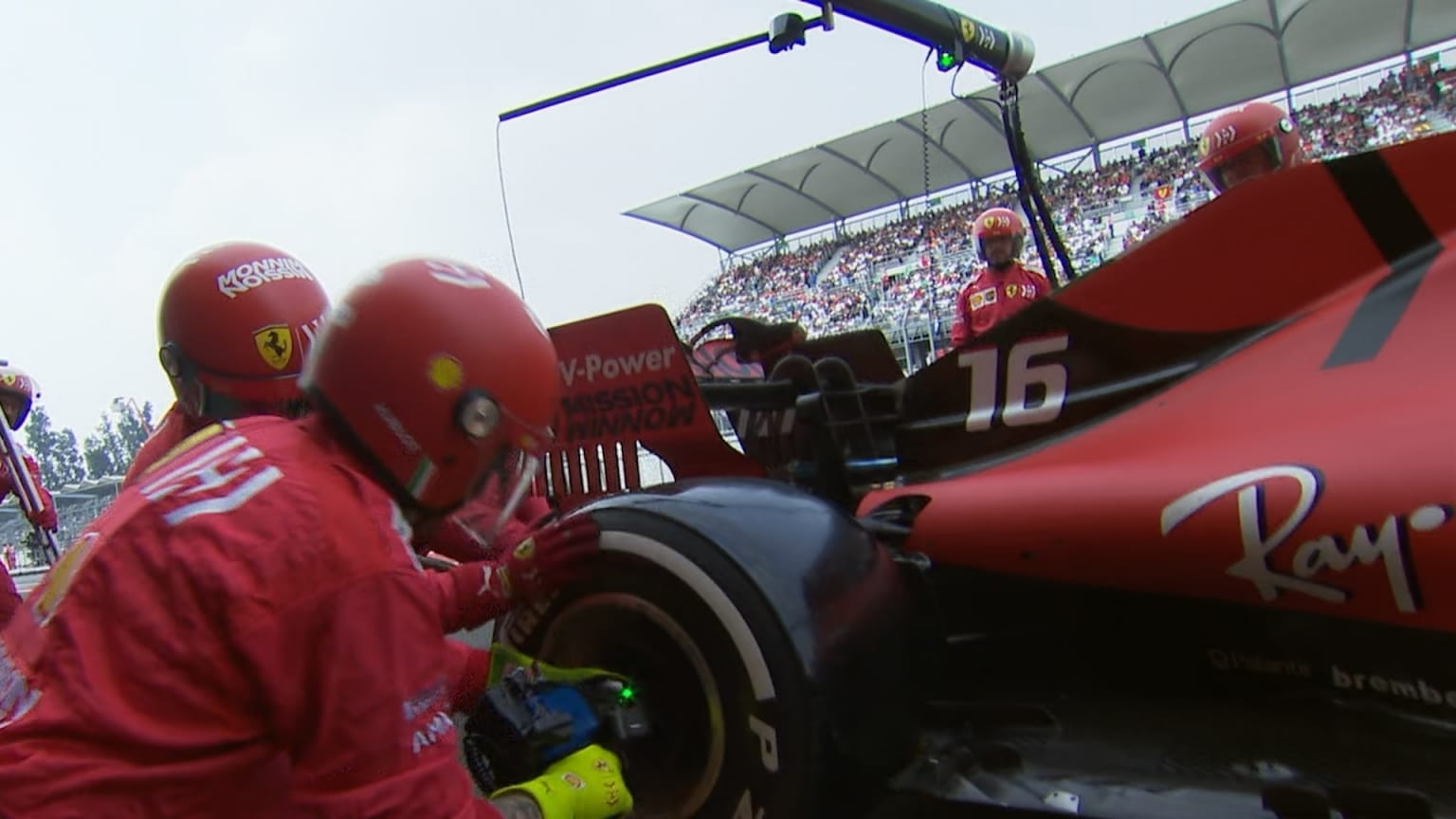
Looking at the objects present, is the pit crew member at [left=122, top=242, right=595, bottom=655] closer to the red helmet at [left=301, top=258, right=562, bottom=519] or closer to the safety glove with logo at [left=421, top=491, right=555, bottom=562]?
the safety glove with logo at [left=421, top=491, right=555, bottom=562]

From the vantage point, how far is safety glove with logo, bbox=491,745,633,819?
53.5 inches

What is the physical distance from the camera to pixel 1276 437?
1658mm

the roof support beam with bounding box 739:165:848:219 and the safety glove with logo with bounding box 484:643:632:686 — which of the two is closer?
the safety glove with logo with bounding box 484:643:632:686

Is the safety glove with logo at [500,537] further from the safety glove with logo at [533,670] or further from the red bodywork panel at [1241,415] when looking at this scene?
the red bodywork panel at [1241,415]

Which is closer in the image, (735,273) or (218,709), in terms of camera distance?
(218,709)

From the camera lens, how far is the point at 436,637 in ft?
3.79

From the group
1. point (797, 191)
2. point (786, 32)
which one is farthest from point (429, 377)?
point (797, 191)

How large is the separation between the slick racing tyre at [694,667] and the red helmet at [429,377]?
479 millimetres

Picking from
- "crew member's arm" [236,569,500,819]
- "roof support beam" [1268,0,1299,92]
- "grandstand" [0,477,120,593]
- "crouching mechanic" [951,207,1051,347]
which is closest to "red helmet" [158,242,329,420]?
"crew member's arm" [236,569,500,819]

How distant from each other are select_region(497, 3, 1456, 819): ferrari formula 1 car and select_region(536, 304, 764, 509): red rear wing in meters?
0.57

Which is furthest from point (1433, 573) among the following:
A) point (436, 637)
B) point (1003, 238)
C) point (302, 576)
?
point (1003, 238)

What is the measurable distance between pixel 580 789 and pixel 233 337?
1.57 meters

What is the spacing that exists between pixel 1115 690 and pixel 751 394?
1.28 m

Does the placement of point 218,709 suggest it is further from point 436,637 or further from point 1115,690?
point 1115,690
